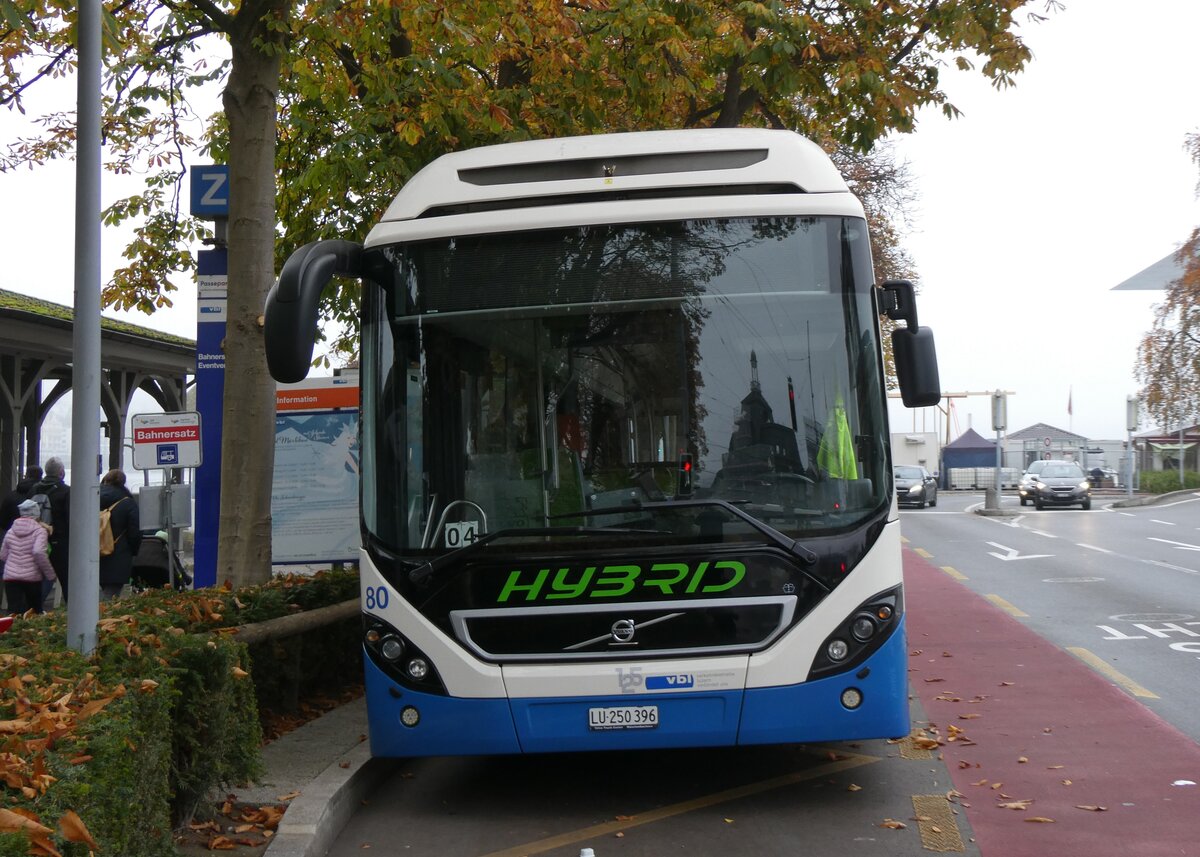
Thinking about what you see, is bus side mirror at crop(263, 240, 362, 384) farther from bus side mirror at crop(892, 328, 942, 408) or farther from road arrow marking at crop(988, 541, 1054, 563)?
road arrow marking at crop(988, 541, 1054, 563)

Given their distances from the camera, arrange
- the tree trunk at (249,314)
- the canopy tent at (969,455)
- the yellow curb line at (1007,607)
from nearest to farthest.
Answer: the tree trunk at (249,314)
the yellow curb line at (1007,607)
the canopy tent at (969,455)

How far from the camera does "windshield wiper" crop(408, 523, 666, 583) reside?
639 cm

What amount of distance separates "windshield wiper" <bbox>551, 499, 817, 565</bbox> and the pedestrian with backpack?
27.8 feet

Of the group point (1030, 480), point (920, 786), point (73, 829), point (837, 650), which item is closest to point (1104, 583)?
point (920, 786)

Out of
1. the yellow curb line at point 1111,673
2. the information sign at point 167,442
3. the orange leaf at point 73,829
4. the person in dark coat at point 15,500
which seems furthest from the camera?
the person in dark coat at point 15,500

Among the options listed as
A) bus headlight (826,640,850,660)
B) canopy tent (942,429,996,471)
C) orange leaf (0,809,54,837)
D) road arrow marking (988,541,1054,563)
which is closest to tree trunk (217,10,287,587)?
bus headlight (826,640,850,660)

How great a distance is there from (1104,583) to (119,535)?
12701mm

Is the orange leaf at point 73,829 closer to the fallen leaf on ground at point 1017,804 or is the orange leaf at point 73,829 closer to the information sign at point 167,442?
the fallen leaf on ground at point 1017,804

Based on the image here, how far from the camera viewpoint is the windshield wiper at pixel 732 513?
20.8 ft

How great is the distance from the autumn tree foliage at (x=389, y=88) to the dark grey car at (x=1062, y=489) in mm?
30899

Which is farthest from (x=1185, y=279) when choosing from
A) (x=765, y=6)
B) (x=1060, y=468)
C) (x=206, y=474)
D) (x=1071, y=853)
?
(x=1071, y=853)

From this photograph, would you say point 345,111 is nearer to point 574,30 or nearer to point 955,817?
point 574,30

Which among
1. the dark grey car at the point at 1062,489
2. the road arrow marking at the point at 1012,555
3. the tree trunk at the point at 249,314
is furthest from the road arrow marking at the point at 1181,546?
the tree trunk at the point at 249,314

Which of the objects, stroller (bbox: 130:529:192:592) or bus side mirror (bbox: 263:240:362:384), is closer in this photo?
bus side mirror (bbox: 263:240:362:384)
